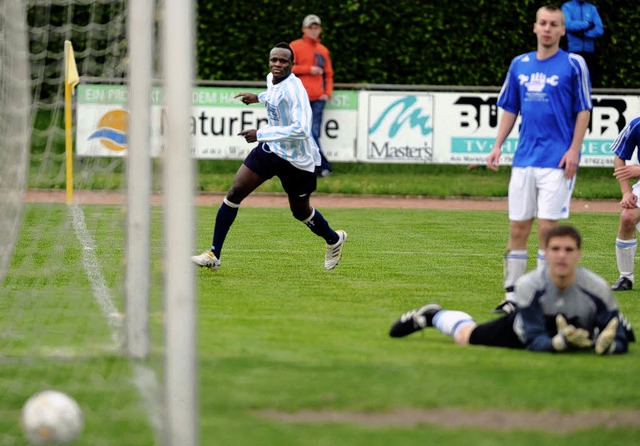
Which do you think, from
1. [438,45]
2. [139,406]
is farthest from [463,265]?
[438,45]

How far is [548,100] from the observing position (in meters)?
8.85

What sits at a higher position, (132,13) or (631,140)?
(132,13)

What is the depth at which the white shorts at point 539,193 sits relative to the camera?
8867mm

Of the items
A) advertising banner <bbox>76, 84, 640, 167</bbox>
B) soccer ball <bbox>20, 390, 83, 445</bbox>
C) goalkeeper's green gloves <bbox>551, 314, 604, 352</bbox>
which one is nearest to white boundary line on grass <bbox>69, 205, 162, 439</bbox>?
soccer ball <bbox>20, 390, 83, 445</bbox>

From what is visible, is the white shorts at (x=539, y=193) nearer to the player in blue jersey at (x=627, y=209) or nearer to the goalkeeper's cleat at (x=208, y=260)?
the player in blue jersey at (x=627, y=209)

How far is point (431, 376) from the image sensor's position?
6555mm

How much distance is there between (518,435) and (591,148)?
14.7m

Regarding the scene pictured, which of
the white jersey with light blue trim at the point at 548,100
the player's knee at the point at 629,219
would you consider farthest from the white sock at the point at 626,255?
the white jersey with light blue trim at the point at 548,100

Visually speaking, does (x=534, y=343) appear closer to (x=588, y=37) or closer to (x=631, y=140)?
(x=631, y=140)

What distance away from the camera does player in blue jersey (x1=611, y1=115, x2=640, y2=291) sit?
10.4 meters

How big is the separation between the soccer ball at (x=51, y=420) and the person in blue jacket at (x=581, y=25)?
15080mm

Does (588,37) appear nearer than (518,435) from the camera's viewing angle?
No

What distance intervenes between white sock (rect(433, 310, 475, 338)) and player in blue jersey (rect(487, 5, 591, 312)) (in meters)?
1.07

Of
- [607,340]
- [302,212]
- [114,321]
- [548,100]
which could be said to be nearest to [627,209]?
[548,100]
